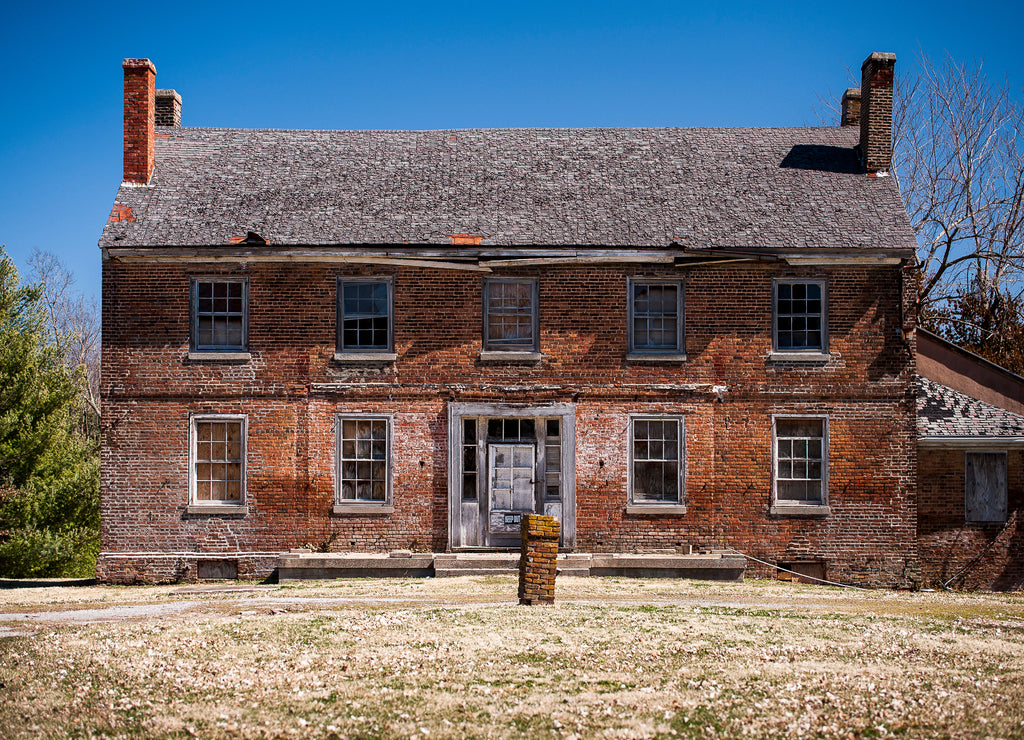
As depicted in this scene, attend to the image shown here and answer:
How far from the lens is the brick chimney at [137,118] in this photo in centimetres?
1975

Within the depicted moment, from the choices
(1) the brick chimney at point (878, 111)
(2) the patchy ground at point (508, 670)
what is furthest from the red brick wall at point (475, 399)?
(2) the patchy ground at point (508, 670)

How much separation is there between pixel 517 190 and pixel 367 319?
408 centimetres

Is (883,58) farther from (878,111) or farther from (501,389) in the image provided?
(501,389)

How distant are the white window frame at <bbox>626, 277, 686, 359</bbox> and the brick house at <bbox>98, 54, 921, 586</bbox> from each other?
45mm

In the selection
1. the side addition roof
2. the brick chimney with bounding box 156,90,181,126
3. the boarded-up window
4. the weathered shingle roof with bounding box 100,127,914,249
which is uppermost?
the brick chimney with bounding box 156,90,181,126

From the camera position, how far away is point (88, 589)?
17.7m

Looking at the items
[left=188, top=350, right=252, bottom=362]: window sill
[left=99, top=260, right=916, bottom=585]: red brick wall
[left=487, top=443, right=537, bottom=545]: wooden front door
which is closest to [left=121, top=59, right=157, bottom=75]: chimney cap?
[left=99, top=260, right=916, bottom=585]: red brick wall

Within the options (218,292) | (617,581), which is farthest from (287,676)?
(218,292)

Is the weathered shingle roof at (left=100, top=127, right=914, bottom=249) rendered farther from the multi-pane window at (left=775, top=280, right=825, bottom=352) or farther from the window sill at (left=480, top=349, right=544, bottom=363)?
the window sill at (left=480, top=349, right=544, bottom=363)

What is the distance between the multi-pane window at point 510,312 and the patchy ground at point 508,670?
6.03m

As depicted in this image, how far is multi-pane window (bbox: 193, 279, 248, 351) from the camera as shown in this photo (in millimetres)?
18734

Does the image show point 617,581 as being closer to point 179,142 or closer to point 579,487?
point 579,487

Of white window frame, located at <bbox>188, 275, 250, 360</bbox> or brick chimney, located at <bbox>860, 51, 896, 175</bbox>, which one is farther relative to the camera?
brick chimney, located at <bbox>860, 51, 896, 175</bbox>

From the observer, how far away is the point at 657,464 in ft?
61.0
